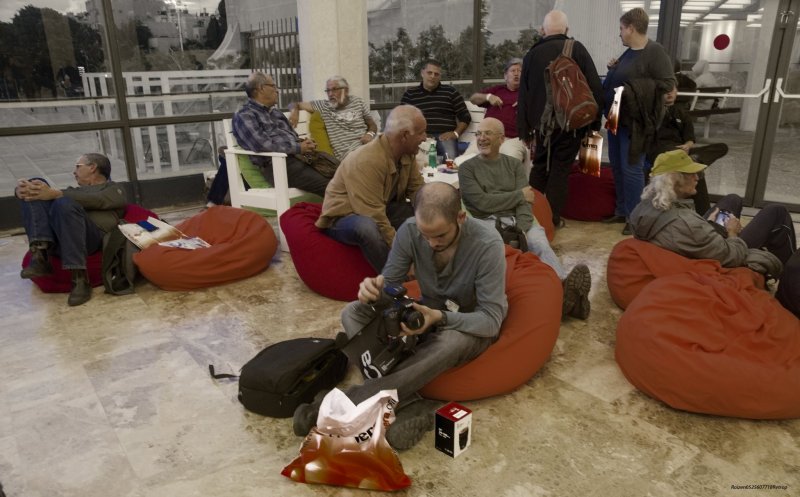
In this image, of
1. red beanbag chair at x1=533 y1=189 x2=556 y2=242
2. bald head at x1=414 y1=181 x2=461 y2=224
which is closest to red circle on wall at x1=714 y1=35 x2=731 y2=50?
red beanbag chair at x1=533 y1=189 x2=556 y2=242

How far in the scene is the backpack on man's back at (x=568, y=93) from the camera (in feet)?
13.7

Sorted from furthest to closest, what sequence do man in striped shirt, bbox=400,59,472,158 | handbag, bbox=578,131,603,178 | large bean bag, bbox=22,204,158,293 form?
man in striped shirt, bbox=400,59,472,158 < handbag, bbox=578,131,603,178 < large bean bag, bbox=22,204,158,293

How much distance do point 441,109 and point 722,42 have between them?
8.41ft

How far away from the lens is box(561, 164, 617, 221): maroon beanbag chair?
5008mm

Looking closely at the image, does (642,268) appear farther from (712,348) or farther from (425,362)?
(425,362)

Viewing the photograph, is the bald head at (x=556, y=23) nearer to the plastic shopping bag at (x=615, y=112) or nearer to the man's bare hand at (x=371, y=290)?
the plastic shopping bag at (x=615, y=112)

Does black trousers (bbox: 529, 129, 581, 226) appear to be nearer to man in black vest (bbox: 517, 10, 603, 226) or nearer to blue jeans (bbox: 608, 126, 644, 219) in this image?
man in black vest (bbox: 517, 10, 603, 226)

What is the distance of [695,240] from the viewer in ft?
9.69

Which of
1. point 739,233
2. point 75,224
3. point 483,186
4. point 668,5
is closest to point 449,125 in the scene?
point 483,186

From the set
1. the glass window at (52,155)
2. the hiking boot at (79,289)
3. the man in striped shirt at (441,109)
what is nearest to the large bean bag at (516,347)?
the hiking boot at (79,289)

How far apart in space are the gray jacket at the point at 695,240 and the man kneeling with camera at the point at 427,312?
1.21m

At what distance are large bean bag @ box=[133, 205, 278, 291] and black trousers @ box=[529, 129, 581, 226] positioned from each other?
2137 millimetres

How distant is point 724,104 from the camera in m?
5.33

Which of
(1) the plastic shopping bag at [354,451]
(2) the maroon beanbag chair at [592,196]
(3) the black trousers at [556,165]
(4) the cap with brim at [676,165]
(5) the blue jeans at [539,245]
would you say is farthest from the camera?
(2) the maroon beanbag chair at [592,196]
